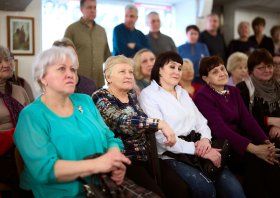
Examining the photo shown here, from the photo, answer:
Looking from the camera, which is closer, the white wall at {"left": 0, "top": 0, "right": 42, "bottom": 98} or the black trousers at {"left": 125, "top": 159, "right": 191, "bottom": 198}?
the black trousers at {"left": 125, "top": 159, "right": 191, "bottom": 198}

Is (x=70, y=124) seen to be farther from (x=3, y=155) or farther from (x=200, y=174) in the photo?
(x=200, y=174)

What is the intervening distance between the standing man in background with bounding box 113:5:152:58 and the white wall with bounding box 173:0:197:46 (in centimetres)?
195

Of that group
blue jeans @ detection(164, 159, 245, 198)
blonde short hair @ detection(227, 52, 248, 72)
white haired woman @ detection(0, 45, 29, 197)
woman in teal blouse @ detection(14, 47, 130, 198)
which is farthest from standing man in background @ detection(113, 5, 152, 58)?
woman in teal blouse @ detection(14, 47, 130, 198)

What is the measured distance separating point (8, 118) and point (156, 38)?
265 centimetres

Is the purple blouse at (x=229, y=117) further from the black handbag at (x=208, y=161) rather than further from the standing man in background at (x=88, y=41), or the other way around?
the standing man in background at (x=88, y=41)

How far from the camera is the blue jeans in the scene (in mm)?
1582

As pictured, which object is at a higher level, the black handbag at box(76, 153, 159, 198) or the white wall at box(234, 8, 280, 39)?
the white wall at box(234, 8, 280, 39)

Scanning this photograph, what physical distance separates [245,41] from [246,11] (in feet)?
4.16

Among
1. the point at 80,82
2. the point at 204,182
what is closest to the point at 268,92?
the point at 204,182

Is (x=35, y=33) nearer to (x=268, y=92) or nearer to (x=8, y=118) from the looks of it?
(x=8, y=118)

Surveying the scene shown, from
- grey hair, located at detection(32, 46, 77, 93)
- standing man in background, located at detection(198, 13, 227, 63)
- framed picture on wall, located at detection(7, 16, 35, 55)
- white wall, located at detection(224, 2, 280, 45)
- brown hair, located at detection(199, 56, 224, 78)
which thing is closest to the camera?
grey hair, located at detection(32, 46, 77, 93)

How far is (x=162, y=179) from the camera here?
5.34ft

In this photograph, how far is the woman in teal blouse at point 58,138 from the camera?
115 centimetres

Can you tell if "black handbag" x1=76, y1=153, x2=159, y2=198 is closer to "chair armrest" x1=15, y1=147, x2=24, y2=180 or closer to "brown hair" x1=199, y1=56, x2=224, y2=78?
"chair armrest" x1=15, y1=147, x2=24, y2=180
